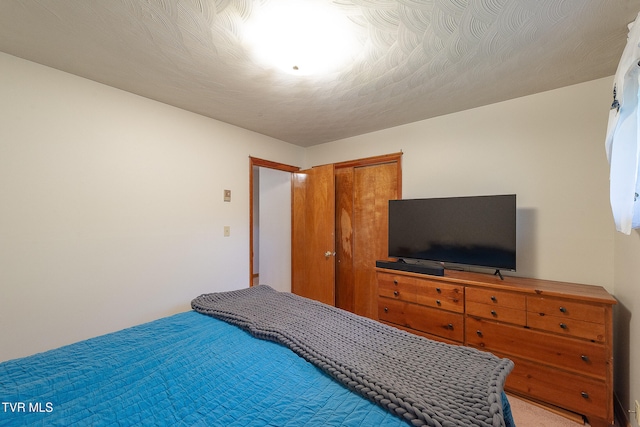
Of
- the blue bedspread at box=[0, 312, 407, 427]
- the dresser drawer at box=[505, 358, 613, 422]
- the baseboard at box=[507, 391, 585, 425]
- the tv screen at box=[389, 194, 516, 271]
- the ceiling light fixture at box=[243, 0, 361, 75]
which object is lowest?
the baseboard at box=[507, 391, 585, 425]

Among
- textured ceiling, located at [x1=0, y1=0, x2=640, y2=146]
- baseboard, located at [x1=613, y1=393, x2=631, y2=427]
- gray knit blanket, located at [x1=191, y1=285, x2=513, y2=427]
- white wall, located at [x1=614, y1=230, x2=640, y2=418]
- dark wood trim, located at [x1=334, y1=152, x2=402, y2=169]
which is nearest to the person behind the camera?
gray knit blanket, located at [x1=191, y1=285, x2=513, y2=427]

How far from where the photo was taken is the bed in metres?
0.79

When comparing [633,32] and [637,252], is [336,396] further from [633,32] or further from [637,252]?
[633,32]

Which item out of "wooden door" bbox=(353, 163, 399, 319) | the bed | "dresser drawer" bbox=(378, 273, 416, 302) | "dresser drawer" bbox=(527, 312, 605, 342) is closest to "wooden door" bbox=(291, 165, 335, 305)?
"wooden door" bbox=(353, 163, 399, 319)

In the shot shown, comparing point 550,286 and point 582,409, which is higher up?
point 550,286

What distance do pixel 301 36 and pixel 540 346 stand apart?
2.62m

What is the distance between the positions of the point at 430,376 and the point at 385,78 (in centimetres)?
192

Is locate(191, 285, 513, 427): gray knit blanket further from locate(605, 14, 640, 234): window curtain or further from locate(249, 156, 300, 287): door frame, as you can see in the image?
locate(249, 156, 300, 287): door frame

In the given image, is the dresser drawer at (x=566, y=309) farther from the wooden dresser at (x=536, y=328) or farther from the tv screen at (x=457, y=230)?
the tv screen at (x=457, y=230)

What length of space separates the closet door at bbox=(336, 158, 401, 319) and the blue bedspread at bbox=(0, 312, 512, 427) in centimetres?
218

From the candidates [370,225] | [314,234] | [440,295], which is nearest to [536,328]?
[440,295]

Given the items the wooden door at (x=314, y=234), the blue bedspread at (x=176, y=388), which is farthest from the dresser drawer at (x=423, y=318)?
the blue bedspread at (x=176, y=388)

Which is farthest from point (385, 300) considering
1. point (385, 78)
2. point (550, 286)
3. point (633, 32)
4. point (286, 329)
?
point (633, 32)

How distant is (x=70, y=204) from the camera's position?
189 cm
